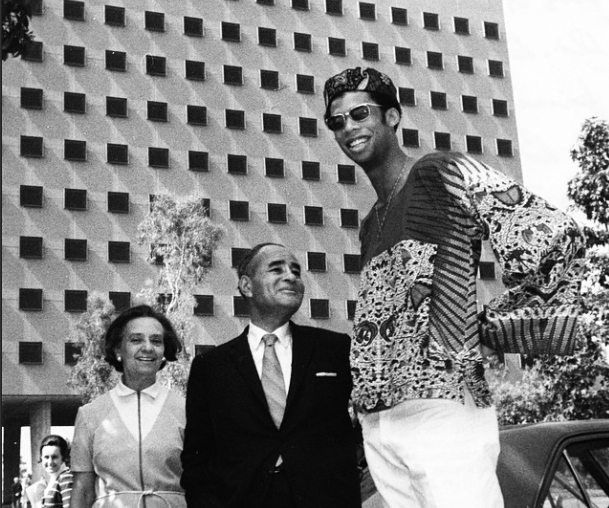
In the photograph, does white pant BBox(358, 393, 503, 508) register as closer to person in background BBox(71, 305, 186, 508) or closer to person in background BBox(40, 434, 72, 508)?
person in background BBox(71, 305, 186, 508)

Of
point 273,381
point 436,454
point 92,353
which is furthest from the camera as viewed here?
point 92,353

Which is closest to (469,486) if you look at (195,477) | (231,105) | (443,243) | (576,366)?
(443,243)

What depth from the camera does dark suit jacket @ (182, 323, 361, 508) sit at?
11.3ft

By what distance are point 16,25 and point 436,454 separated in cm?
659

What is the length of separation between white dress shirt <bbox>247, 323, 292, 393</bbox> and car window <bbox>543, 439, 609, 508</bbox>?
3.37 feet

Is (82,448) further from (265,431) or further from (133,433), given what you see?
(265,431)

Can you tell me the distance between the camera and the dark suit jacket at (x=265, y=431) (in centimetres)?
345

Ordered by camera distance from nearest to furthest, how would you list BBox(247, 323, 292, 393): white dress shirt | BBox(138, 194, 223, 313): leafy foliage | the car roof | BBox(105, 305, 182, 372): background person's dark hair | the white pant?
1. the white pant
2. the car roof
3. BBox(247, 323, 292, 393): white dress shirt
4. BBox(105, 305, 182, 372): background person's dark hair
5. BBox(138, 194, 223, 313): leafy foliage

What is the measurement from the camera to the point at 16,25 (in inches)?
314

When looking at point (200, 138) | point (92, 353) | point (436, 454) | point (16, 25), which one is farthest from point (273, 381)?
point (200, 138)

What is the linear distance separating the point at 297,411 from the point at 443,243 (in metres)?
1.17

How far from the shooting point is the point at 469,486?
2367 millimetres

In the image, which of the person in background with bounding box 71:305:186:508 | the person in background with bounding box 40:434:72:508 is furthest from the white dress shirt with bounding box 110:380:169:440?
the person in background with bounding box 40:434:72:508

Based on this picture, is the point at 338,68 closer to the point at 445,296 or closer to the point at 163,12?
the point at 163,12
